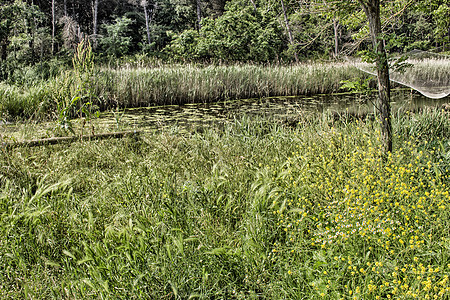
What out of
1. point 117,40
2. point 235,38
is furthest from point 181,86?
point 117,40

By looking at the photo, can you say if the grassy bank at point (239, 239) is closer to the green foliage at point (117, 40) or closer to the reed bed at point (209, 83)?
the reed bed at point (209, 83)

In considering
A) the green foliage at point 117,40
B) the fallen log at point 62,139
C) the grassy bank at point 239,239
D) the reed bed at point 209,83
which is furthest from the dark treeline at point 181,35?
the grassy bank at point 239,239

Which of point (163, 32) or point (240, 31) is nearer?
point (240, 31)

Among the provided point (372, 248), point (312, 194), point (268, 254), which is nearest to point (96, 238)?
point (268, 254)

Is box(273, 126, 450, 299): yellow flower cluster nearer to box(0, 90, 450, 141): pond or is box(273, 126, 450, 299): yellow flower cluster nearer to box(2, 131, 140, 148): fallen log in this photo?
box(2, 131, 140, 148): fallen log

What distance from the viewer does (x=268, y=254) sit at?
1896mm

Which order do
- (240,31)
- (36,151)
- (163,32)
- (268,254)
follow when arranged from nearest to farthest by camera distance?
(268,254), (36,151), (240,31), (163,32)

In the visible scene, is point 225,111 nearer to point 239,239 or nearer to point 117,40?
point 239,239

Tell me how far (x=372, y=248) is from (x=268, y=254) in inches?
21.7

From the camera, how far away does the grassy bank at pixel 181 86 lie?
775 centimetres

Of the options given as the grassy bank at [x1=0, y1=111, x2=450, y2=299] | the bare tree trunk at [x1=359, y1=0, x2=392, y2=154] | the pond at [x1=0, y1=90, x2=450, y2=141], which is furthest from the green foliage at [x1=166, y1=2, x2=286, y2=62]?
the grassy bank at [x1=0, y1=111, x2=450, y2=299]

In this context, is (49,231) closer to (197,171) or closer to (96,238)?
(96,238)

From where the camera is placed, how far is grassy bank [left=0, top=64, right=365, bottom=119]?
25.4ft

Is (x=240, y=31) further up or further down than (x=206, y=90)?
further up
